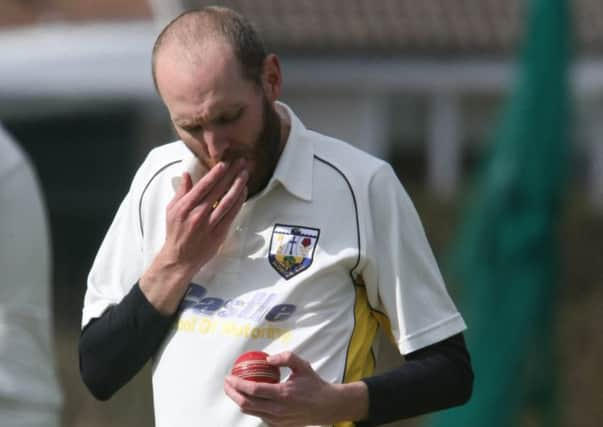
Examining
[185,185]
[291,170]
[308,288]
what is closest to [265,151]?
[291,170]

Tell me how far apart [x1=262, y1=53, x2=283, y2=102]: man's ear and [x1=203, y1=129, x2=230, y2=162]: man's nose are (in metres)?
0.14

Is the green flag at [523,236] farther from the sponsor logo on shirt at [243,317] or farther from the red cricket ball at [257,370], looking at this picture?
the red cricket ball at [257,370]

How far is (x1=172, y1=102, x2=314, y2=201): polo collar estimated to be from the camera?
9.91ft

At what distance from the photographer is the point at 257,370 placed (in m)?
2.82

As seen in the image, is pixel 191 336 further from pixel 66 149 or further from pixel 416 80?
pixel 416 80

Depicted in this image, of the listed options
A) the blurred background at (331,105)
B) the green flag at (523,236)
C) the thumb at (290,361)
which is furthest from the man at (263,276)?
the blurred background at (331,105)

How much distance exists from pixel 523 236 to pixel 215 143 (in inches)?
186

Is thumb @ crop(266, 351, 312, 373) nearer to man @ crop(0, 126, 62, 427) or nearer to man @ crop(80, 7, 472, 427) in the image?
man @ crop(80, 7, 472, 427)

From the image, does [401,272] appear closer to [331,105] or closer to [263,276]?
[263,276]

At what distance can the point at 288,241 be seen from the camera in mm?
3018

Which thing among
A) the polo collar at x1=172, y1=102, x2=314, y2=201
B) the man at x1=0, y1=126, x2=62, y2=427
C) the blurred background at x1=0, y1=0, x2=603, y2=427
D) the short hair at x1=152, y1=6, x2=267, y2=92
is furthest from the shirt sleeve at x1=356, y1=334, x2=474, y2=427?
the blurred background at x1=0, y1=0, x2=603, y2=427

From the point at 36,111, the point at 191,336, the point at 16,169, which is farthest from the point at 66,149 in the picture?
the point at 191,336

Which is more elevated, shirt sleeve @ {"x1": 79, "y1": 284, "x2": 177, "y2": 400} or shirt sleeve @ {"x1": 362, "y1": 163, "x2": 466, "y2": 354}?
shirt sleeve @ {"x1": 362, "y1": 163, "x2": 466, "y2": 354}

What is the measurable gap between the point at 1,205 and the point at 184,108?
69.0 inches
